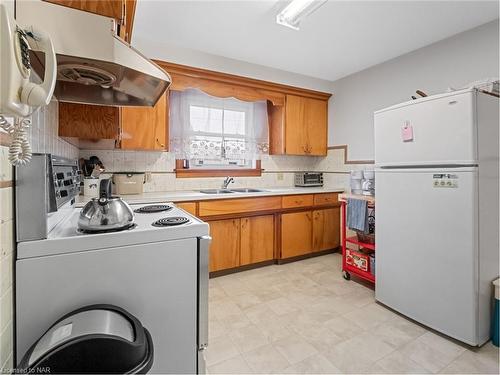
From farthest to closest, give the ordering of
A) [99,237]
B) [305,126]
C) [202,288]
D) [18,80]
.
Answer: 1. [305,126]
2. [202,288]
3. [99,237]
4. [18,80]

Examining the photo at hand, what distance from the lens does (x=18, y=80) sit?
57cm

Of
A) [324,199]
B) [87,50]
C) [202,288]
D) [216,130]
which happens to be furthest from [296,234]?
[87,50]

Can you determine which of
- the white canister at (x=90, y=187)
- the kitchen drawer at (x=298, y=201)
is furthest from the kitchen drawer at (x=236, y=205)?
the white canister at (x=90, y=187)

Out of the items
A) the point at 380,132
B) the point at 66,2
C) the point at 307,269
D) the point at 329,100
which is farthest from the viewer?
the point at 329,100

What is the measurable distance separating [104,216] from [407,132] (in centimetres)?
204

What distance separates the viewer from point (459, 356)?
1.55 meters

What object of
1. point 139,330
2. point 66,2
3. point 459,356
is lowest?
point 459,356

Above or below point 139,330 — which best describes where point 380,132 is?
above

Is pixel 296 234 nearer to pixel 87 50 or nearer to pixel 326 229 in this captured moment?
pixel 326 229

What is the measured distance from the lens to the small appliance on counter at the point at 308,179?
141 inches

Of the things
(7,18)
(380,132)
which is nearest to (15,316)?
(7,18)

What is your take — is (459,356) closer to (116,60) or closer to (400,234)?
(400,234)

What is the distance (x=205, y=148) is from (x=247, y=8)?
59.4 inches

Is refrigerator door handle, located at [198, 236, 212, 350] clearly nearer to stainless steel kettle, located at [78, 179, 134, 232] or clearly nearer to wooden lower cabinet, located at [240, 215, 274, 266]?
stainless steel kettle, located at [78, 179, 134, 232]
